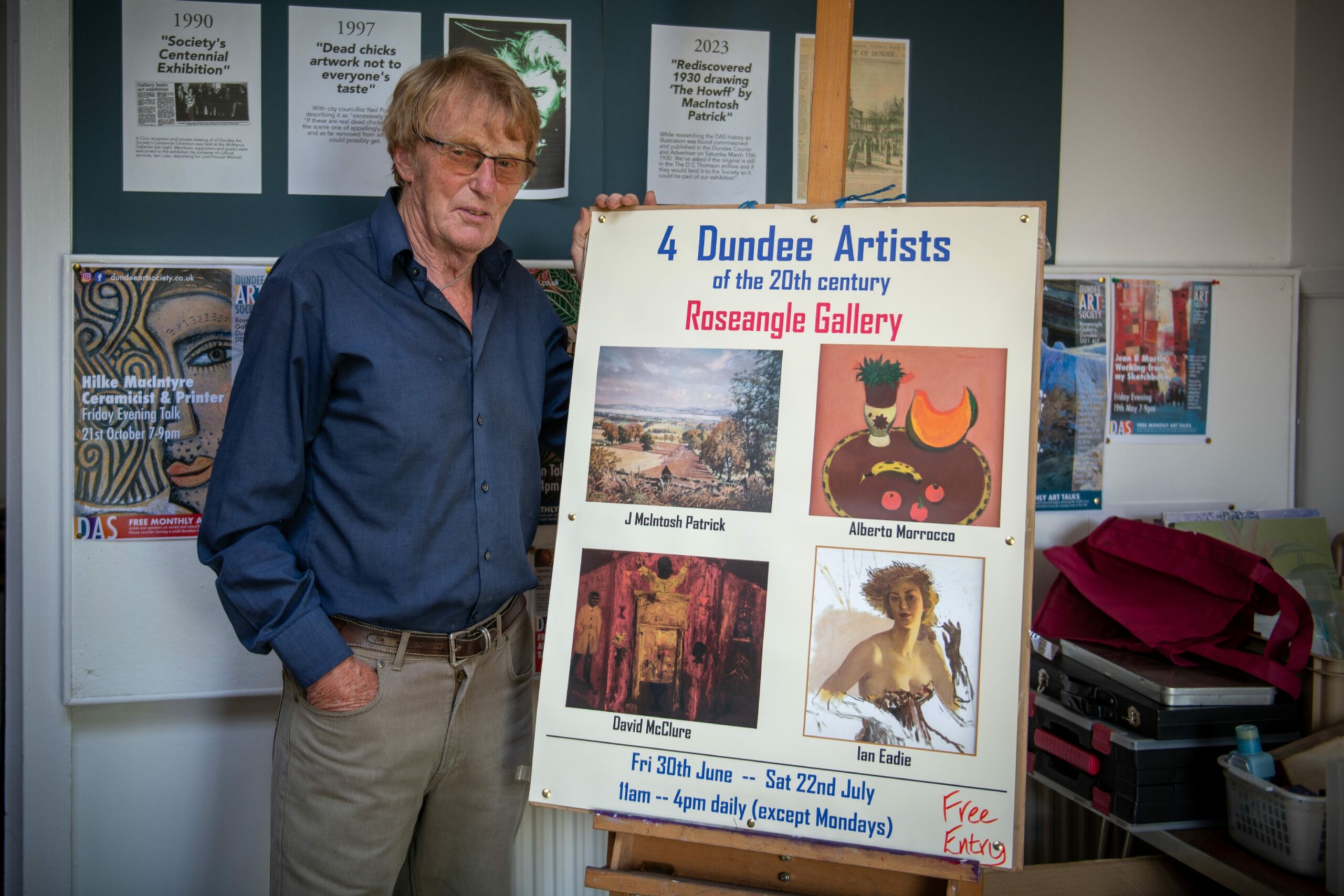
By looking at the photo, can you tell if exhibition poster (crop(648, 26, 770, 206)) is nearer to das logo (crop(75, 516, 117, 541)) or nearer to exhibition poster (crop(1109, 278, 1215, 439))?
exhibition poster (crop(1109, 278, 1215, 439))

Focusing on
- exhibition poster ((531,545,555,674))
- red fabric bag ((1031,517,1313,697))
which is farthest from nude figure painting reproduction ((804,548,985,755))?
exhibition poster ((531,545,555,674))

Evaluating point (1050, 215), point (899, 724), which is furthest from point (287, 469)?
point (1050, 215)

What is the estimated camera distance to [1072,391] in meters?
2.02

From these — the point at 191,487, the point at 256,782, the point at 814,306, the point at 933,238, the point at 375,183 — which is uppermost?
the point at 375,183

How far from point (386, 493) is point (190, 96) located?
1146 millimetres

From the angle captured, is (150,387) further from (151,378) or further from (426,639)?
(426,639)

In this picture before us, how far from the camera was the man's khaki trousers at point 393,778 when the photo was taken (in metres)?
1.34

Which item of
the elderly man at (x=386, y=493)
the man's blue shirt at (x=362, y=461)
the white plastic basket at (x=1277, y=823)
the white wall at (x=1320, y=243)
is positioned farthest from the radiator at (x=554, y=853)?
the white wall at (x=1320, y=243)

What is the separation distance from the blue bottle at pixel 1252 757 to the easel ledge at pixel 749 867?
605 millimetres

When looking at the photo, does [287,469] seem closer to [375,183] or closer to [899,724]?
[375,183]

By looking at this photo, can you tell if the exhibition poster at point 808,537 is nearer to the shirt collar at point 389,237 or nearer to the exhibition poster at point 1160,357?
the shirt collar at point 389,237

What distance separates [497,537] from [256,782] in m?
1.08

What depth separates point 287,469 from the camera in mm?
1277

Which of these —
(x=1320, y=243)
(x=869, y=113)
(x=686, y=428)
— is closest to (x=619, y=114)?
(x=869, y=113)
